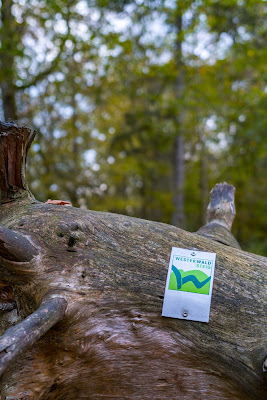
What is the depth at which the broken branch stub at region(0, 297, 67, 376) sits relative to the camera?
58.0 inches

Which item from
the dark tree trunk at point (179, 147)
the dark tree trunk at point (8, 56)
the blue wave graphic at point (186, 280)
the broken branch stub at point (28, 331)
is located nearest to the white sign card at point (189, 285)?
the blue wave graphic at point (186, 280)

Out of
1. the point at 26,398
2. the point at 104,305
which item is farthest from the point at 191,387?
the point at 26,398

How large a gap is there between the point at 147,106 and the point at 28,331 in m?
11.0

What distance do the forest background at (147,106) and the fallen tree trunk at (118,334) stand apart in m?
5.76

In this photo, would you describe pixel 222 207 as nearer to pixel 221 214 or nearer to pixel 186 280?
pixel 221 214

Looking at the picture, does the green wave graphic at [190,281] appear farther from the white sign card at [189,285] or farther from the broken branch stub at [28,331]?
the broken branch stub at [28,331]

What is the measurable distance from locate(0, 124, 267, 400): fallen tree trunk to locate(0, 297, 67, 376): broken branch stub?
0.02 meters

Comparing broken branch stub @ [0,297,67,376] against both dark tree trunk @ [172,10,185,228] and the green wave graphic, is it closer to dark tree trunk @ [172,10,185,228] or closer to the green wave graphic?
the green wave graphic

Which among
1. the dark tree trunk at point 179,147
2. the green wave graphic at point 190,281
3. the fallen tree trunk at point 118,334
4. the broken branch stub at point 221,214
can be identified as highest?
the dark tree trunk at point 179,147

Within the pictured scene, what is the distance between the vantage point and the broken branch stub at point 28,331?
147 cm

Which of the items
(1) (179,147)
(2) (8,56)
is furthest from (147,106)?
(2) (8,56)

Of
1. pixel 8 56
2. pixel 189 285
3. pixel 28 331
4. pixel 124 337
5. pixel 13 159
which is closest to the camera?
pixel 28 331

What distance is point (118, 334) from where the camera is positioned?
1.95m

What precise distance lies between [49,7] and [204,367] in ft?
24.4
